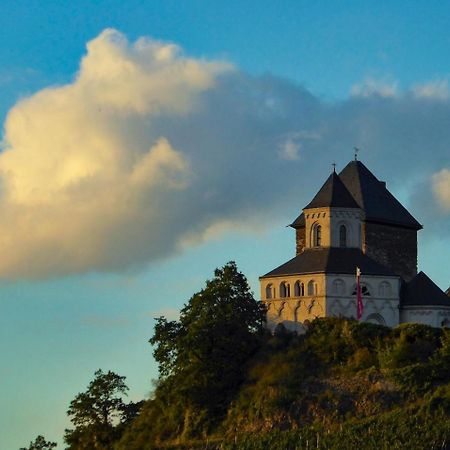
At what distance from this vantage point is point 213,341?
4072 inches

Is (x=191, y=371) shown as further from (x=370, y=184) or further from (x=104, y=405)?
(x=370, y=184)

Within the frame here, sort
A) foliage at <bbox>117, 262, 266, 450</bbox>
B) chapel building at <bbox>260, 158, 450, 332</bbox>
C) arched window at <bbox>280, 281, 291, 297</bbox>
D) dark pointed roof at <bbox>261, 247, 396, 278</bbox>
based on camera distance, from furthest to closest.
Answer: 1. arched window at <bbox>280, 281, 291, 297</bbox>
2. dark pointed roof at <bbox>261, 247, 396, 278</bbox>
3. chapel building at <bbox>260, 158, 450, 332</bbox>
4. foliage at <bbox>117, 262, 266, 450</bbox>

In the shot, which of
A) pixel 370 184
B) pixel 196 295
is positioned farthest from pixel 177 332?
pixel 370 184

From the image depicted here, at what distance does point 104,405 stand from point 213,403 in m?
7.86

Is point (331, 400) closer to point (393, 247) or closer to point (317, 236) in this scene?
point (317, 236)

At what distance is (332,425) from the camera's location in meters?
96.2

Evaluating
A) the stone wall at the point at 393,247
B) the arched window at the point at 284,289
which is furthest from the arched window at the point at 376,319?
the stone wall at the point at 393,247

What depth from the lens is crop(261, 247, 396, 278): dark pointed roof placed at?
112 metres

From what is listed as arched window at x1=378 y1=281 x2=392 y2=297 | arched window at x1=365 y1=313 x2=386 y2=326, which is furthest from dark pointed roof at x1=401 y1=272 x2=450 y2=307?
arched window at x1=365 y1=313 x2=386 y2=326

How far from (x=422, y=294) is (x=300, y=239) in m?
11.3

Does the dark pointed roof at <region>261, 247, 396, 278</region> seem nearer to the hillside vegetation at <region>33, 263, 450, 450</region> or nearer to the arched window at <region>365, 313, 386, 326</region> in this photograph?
the arched window at <region>365, 313, 386, 326</region>

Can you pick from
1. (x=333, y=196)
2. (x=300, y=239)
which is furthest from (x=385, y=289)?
(x=300, y=239)

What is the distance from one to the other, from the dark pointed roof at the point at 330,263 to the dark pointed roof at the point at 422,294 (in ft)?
6.44

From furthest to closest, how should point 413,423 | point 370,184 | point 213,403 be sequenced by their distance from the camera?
point 370,184, point 213,403, point 413,423
